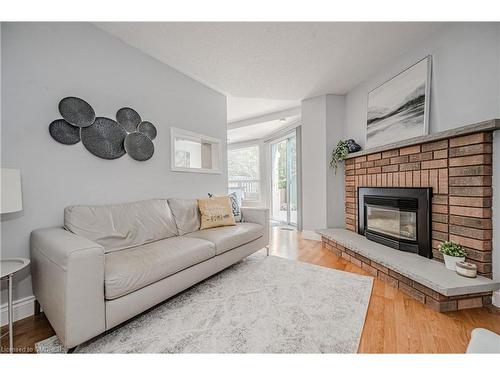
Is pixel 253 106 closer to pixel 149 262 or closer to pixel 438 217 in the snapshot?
pixel 438 217

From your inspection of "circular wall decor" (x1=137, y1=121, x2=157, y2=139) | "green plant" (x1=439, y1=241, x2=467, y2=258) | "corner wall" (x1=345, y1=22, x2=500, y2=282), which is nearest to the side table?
"circular wall decor" (x1=137, y1=121, x2=157, y2=139)

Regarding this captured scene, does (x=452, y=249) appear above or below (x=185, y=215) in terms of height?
below

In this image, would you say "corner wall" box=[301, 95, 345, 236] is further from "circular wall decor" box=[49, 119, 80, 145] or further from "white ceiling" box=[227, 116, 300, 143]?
"circular wall decor" box=[49, 119, 80, 145]

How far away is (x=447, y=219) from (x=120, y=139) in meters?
3.25

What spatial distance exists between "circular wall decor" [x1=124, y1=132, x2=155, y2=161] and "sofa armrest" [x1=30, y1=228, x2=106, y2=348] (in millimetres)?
1206

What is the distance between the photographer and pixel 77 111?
6.04 ft

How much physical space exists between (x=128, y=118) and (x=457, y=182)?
322 centimetres

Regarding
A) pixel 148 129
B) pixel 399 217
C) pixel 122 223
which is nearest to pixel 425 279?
pixel 399 217

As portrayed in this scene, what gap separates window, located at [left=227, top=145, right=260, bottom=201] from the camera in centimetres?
652

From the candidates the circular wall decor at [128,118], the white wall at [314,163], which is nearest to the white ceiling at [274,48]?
the white wall at [314,163]

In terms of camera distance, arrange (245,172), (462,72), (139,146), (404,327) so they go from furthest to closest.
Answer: (245,172) → (139,146) → (462,72) → (404,327)

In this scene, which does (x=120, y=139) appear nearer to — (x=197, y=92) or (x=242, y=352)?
(x=197, y=92)
